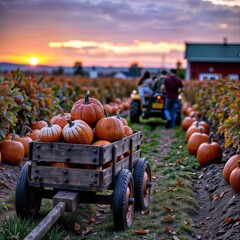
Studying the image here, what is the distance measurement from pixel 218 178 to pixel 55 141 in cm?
354

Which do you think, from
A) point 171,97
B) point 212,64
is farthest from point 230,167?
point 212,64

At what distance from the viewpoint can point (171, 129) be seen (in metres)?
15.5

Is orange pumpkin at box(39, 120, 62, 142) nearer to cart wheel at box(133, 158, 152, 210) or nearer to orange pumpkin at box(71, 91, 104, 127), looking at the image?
orange pumpkin at box(71, 91, 104, 127)

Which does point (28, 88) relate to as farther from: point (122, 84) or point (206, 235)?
point (122, 84)

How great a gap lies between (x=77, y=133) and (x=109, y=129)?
47 centimetres

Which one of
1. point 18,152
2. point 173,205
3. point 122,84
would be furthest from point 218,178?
point 122,84

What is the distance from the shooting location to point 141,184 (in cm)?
591

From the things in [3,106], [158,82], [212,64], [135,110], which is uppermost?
[212,64]

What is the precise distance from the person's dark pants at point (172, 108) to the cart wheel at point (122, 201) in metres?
10.6

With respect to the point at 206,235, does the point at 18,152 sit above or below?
above

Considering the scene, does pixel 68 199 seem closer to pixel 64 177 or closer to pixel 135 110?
pixel 64 177

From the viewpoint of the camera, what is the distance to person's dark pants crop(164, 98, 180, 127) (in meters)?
15.8

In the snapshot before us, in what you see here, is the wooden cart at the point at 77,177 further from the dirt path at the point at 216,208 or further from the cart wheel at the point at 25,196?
the dirt path at the point at 216,208

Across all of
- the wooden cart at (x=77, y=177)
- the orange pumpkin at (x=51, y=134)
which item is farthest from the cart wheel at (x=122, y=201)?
the orange pumpkin at (x=51, y=134)
